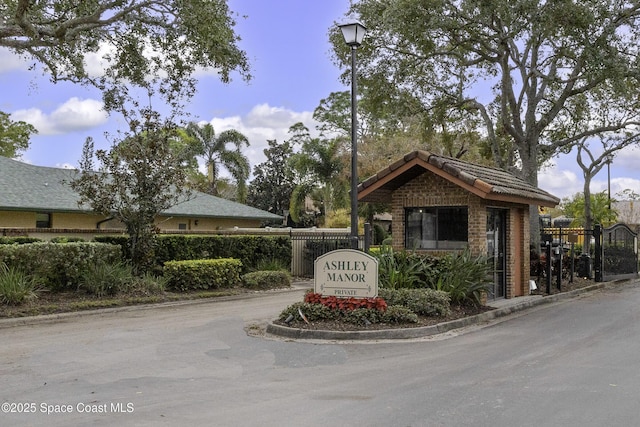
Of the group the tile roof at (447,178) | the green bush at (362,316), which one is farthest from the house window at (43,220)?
the green bush at (362,316)

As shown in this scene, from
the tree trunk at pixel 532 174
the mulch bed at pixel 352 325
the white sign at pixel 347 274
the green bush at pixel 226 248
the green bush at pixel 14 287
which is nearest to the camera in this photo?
the mulch bed at pixel 352 325

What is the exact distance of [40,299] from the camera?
542 inches

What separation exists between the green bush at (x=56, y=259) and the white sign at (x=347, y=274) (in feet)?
23.6

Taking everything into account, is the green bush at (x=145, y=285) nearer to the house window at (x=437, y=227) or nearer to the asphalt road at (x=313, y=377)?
the asphalt road at (x=313, y=377)

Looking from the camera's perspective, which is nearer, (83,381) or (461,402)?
(461,402)

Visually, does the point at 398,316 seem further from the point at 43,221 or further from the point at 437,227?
the point at 43,221

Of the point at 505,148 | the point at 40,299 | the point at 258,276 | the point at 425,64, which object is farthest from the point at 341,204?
the point at 40,299

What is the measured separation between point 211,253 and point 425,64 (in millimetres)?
10321

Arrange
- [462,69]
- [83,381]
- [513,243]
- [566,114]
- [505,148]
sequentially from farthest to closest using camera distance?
[505,148] < [566,114] < [462,69] < [513,243] < [83,381]

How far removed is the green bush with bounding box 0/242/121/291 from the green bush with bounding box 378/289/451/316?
8.05 metres

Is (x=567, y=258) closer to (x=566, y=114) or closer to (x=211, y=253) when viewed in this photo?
(x=566, y=114)

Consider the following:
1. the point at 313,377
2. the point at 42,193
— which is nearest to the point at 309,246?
the point at 42,193

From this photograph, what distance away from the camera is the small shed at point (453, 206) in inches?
518

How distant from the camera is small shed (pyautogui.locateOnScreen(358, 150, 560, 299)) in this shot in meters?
13.2
